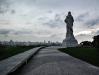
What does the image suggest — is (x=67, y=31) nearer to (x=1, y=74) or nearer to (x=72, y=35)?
(x=72, y=35)

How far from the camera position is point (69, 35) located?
74062 millimetres

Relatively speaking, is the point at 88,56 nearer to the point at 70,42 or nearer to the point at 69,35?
the point at 70,42

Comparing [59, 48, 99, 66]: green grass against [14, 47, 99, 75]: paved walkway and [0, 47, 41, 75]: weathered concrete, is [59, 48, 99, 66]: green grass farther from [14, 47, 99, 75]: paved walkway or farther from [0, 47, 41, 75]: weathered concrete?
[0, 47, 41, 75]: weathered concrete

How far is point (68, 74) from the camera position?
34.7 feet

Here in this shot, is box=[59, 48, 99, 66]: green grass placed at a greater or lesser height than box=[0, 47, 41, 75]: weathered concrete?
greater

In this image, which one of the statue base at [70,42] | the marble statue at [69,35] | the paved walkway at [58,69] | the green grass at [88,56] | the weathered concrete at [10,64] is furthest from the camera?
the marble statue at [69,35]

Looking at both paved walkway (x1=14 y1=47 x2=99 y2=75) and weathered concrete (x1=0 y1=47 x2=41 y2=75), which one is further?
paved walkway (x1=14 y1=47 x2=99 y2=75)

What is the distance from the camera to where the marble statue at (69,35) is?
229 ft

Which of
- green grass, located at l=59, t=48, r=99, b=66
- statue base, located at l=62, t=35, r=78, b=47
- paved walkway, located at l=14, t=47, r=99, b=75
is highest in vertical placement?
statue base, located at l=62, t=35, r=78, b=47

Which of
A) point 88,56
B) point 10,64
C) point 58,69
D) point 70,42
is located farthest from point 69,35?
point 58,69

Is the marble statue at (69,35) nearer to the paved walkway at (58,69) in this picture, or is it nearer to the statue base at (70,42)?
the statue base at (70,42)

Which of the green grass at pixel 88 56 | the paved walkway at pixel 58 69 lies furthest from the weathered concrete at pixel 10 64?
the green grass at pixel 88 56

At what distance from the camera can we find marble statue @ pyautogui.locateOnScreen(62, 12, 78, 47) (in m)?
69.8

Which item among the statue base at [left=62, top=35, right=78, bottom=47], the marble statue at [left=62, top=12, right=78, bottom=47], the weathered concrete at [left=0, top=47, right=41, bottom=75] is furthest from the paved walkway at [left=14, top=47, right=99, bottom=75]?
the marble statue at [left=62, top=12, right=78, bottom=47]
